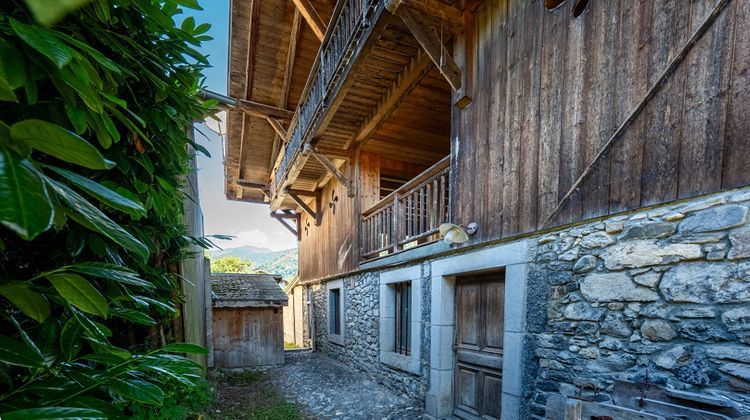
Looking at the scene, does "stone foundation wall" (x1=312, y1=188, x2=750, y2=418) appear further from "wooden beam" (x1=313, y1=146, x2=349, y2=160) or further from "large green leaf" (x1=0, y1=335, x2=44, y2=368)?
"wooden beam" (x1=313, y1=146, x2=349, y2=160)

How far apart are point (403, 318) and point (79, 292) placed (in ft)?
17.7

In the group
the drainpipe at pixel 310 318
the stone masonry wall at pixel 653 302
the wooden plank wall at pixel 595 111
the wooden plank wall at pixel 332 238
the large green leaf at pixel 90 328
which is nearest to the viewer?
the large green leaf at pixel 90 328

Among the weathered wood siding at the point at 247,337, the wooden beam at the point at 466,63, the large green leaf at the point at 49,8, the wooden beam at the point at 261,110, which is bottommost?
the weathered wood siding at the point at 247,337

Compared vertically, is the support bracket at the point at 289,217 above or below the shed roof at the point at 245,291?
above

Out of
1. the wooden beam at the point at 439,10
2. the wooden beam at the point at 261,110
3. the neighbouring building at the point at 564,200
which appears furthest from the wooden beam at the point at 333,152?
the wooden beam at the point at 439,10

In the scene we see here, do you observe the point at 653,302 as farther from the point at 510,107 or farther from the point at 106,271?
the point at 106,271

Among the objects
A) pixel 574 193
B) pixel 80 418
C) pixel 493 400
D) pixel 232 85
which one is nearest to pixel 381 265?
pixel 493 400

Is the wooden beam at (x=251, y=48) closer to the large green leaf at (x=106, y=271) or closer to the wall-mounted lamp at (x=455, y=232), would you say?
the wall-mounted lamp at (x=455, y=232)

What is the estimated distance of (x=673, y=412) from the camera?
1.70 meters

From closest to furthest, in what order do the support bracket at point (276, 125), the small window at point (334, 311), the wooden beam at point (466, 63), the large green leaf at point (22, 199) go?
the large green leaf at point (22, 199)
the wooden beam at point (466, 63)
the small window at point (334, 311)
the support bracket at point (276, 125)

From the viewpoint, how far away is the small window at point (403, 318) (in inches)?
212

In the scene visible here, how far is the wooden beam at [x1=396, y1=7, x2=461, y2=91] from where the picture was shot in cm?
351

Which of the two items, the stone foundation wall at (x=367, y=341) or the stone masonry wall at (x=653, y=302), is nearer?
the stone masonry wall at (x=653, y=302)

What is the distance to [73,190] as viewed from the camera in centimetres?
53
